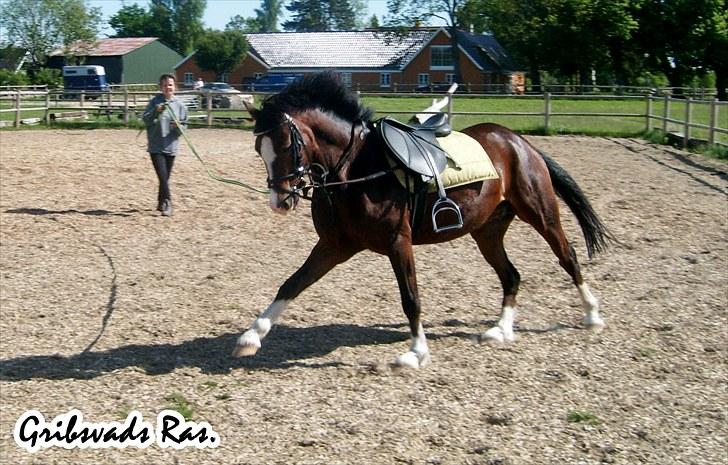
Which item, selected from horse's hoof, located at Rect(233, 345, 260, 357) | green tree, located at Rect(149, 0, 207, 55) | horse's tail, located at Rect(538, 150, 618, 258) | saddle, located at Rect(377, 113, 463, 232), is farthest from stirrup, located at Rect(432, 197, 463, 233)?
green tree, located at Rect(149, 0, 207, 55)

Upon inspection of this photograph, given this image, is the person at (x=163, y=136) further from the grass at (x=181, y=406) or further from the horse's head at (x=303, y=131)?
the grass at (x=181, y=406)

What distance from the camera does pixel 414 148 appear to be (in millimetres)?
5758

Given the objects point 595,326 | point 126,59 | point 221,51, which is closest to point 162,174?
point 595,326

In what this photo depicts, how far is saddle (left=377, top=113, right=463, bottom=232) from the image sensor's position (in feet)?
18.5

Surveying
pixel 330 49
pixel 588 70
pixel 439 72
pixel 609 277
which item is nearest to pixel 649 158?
pixel 609 277

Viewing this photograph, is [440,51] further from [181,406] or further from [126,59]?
[181,406]

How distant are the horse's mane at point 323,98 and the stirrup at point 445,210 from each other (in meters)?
0.76

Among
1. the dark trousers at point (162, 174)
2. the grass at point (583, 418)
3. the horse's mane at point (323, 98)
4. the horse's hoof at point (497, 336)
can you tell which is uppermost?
the horse's mane at point (323, 98)

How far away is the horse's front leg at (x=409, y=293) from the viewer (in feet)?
18.3

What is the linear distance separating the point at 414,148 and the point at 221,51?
70.3 metres

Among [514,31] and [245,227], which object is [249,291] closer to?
[245,227]

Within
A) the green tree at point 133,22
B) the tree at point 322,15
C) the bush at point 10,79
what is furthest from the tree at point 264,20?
the bush at point 10,79

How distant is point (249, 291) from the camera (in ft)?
24.5

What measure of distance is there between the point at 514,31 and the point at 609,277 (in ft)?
187
